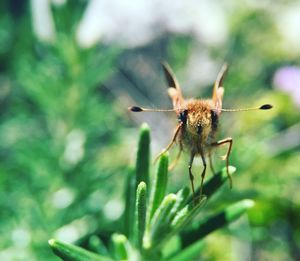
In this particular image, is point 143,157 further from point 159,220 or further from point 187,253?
point 187,253

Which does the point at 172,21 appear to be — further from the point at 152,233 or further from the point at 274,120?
the point at 152,233

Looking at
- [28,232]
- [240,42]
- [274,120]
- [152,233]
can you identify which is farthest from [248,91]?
[152,233]

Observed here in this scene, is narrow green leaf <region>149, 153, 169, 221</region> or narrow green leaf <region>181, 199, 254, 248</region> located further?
narrow green leaf <region>181, 199, 254, 248</region>

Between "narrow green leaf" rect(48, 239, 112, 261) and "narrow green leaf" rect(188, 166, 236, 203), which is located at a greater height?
"narrow green leaf" rect(188, 166, 236, 203)

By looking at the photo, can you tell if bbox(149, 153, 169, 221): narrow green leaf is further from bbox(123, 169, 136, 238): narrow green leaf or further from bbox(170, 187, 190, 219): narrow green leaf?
bbox(123, 169, 136, 238): narrow green leaf

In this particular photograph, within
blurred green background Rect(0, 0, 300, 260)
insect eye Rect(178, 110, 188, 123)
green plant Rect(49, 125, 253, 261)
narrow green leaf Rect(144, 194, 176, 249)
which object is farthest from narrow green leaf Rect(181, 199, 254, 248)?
blurred green background Rect(0, 0, 300, 260)

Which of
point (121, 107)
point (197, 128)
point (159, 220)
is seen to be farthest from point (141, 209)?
point (121, 107)
